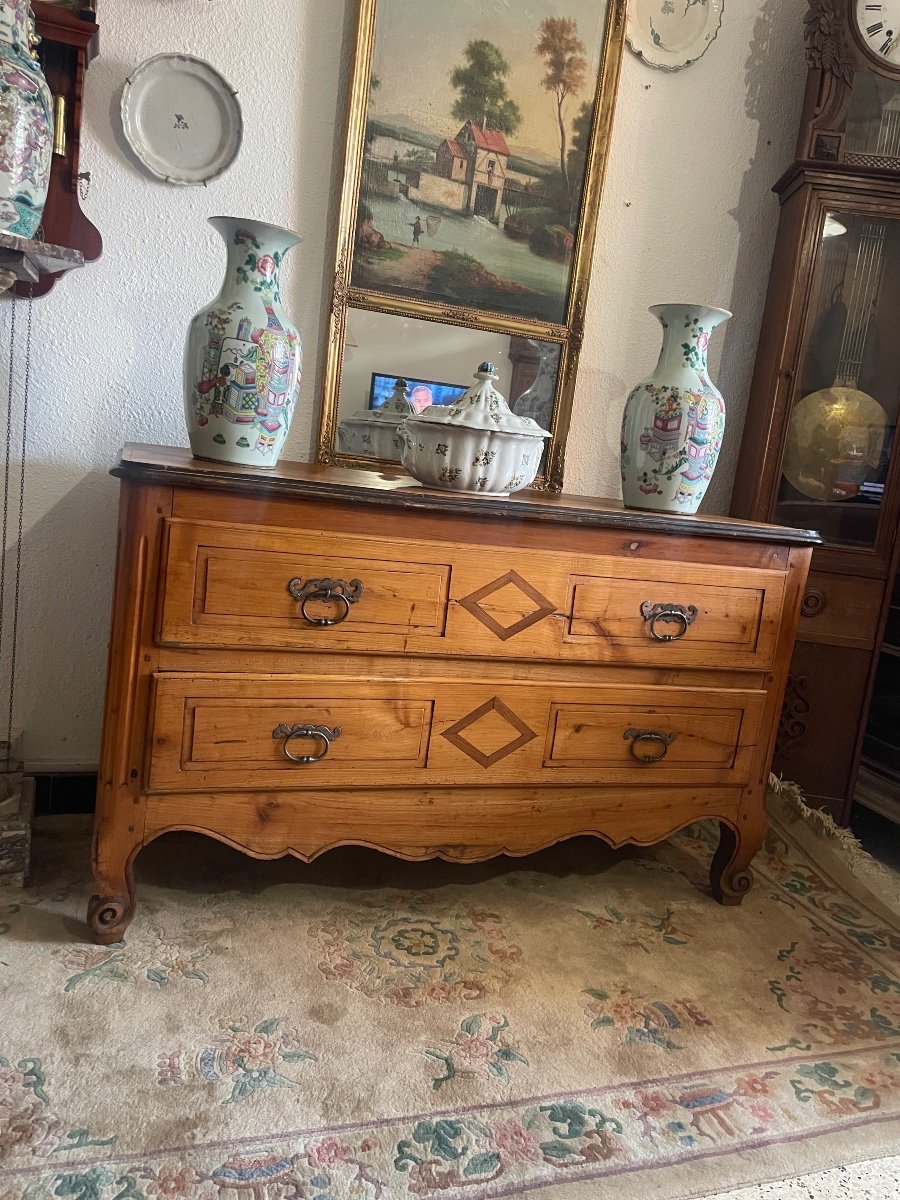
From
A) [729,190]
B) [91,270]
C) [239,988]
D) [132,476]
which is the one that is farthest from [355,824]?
[729,190]

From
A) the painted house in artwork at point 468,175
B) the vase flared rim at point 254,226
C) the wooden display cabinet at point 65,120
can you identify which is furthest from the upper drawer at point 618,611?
the wooden display cabinet at point 65,120

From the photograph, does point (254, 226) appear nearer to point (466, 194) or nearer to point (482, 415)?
point (482, 415)

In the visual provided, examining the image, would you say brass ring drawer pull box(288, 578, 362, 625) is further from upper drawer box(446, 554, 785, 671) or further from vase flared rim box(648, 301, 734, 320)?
vase flared rim box(648, 301, 734, 320)

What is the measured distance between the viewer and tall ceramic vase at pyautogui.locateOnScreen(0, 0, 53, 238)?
145 centimetres

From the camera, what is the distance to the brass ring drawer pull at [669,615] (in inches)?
66.9

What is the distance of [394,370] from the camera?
2.04 meters

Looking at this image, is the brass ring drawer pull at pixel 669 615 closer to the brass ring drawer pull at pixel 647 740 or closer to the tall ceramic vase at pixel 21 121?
the brass ring drawer pull at pixel 647 740

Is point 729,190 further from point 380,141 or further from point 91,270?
point 91,270

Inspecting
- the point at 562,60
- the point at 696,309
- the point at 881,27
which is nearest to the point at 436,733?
the point at 696,309

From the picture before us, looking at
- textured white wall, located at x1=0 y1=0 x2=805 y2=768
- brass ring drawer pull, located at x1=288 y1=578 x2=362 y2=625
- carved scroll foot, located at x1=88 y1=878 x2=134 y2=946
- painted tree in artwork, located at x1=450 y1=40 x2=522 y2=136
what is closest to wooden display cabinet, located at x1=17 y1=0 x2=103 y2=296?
textured white wall, located at x1=0 y1=0 x2=805 y2=768

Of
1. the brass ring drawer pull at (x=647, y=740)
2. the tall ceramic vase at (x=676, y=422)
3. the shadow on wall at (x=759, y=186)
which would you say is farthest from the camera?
the shadow on wall at (x=759, y=186)

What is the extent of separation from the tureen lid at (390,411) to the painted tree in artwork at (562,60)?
2.19ft

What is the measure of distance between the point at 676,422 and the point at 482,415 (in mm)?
471

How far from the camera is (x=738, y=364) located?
7.77ft
